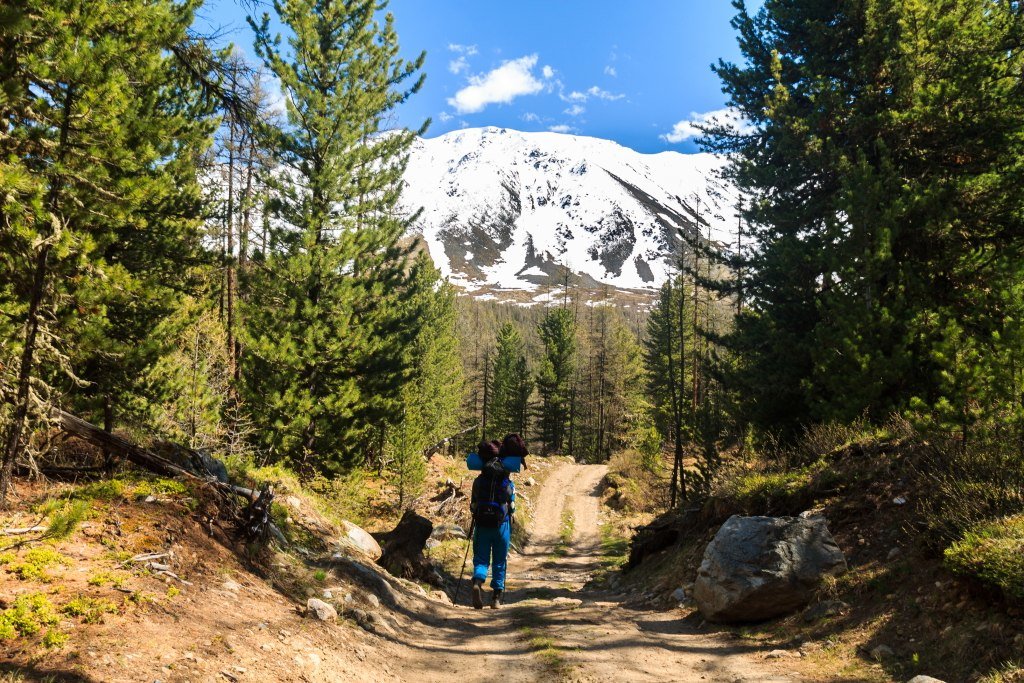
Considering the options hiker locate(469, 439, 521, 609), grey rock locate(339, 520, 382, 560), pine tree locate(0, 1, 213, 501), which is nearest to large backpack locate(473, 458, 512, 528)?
hiker locate(469, 439, 521, 609)

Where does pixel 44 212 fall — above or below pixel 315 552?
above

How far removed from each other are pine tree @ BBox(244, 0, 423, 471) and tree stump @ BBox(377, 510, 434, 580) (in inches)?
182

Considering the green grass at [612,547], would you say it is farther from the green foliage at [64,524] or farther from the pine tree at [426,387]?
the green foliage at [64,524]

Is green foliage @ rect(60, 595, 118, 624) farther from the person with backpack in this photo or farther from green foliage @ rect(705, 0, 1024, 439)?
green foliage @ rect(705, 0, 1024, 439)

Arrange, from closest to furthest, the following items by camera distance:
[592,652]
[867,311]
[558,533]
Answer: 1. [592,652]
2. [867,311]
3. [558,533]

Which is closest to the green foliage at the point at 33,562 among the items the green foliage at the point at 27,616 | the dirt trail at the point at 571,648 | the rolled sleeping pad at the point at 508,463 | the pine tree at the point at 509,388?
the green foliage at the point at 27,616

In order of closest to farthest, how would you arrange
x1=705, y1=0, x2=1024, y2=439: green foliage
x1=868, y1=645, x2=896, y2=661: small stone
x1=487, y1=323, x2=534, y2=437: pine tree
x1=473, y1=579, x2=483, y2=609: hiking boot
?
x1=868, y1=645, x2=896, y2=661: small stone
x1=473, y1=579, x2=483, y2=609: hiking boot
x1=705, y1=0, x2=1024, y2=439: green foliage
x1=487, y1=323, x2=534, y2=437: pine tree

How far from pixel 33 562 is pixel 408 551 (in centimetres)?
724

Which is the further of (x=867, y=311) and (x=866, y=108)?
(x=866, y=108)

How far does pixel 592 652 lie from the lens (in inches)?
227

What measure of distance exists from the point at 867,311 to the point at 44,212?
1240 centimetres

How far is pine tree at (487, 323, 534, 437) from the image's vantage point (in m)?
51.1

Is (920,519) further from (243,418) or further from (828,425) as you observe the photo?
(243,418)

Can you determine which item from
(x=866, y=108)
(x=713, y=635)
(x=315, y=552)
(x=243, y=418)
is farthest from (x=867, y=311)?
(x=243, y=418)
